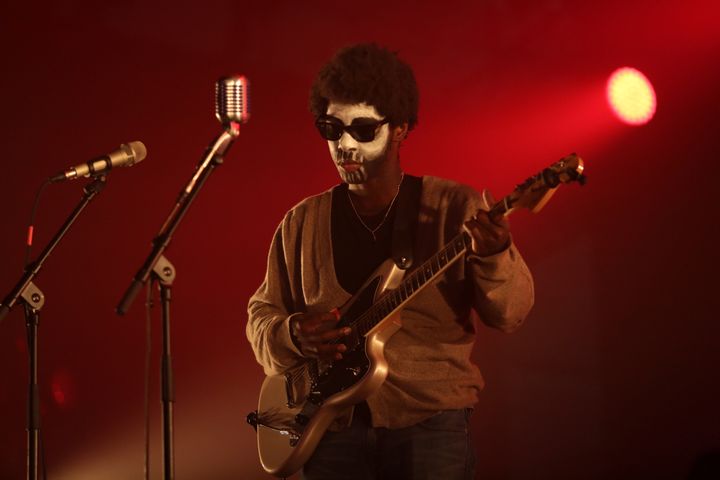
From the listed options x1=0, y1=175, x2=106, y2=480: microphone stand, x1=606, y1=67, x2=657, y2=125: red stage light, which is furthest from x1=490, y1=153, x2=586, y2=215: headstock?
x1=606, y1=67, x2=657, y2=125: red stage light

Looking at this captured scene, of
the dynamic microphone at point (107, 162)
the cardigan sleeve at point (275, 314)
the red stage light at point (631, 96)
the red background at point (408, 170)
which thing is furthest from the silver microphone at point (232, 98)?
the red stage light at point (631, 96)

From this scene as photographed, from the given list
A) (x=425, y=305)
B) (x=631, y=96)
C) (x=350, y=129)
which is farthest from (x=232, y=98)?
(x=631, y=96)

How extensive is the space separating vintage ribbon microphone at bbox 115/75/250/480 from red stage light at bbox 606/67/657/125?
225cm

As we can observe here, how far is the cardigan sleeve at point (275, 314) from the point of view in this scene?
3234 mm

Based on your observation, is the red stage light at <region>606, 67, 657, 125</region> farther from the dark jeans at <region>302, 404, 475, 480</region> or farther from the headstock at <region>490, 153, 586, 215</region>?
the dark jeans at <region>302, 404, 475, 480</region>

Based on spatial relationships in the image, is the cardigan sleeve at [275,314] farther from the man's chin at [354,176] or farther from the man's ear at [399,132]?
the man's ear at [399,132]

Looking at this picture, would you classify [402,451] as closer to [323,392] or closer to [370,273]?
[323,392]

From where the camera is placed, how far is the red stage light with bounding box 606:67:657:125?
409cm

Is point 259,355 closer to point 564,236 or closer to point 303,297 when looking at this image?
point 303,297

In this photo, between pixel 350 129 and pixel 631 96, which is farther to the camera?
pixel 631 96

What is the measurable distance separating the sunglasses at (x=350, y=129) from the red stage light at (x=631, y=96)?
1473mm

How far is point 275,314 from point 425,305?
626mm

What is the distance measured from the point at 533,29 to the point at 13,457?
3.44m

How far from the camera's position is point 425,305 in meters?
3.02
